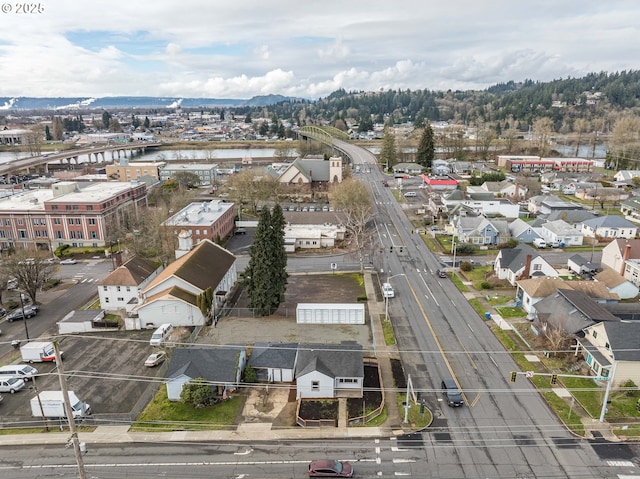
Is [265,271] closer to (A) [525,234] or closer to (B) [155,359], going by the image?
(B) [155,359]

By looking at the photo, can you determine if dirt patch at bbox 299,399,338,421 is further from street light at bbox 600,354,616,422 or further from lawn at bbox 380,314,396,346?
street light at bbox 600,354,616,422

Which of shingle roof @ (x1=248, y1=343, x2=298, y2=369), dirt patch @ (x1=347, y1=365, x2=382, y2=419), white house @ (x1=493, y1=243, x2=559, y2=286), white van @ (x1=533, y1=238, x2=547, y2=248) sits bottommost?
dirt patch @ (x1=347, y1=365, x2=382, y2=419)

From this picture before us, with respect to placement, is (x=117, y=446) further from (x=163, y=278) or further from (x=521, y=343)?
(x=521, y=343)

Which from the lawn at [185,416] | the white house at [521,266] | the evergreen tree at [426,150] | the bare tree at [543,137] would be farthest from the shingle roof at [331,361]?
the bare tree at [543,137]

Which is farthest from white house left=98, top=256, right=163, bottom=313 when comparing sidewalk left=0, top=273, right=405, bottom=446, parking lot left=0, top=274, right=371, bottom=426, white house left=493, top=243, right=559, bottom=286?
white house left=493, top=243, right=559, bottom=286

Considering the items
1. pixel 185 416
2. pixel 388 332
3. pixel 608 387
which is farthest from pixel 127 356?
pixel 608 387
